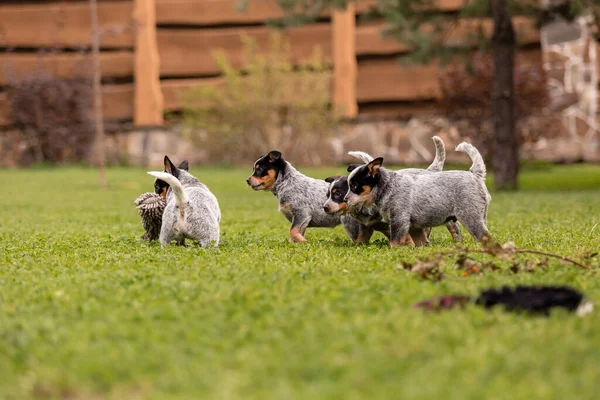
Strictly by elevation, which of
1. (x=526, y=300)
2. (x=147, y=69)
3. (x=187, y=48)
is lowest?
(x=526, y=300)

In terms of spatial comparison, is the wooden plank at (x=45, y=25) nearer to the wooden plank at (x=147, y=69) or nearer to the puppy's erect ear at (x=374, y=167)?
the wooden plank at (x=147, y=69)

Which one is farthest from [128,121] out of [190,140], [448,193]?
[448,193]

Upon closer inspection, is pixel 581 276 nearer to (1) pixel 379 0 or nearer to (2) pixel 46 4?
(1) pixel 379 0

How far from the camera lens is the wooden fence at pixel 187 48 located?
18781mm

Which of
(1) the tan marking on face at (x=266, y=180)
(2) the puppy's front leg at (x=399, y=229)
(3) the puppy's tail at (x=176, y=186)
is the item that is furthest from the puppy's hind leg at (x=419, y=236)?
(3) the puppy's tail at (x=176, y=186)

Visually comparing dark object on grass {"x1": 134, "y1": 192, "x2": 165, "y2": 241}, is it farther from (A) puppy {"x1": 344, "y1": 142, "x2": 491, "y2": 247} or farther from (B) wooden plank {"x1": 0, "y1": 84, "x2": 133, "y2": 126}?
(B) wooden plank {"x1": 0, "y1": 84, "x2": 133, "y2": 126}

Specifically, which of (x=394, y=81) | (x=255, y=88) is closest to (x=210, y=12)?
(x=255, y=88)

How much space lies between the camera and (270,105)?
64.6 ft

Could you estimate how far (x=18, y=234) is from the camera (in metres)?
7.96

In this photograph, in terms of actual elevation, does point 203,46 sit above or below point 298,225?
above

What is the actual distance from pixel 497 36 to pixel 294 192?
731 cm

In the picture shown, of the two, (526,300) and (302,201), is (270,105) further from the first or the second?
(526,300)

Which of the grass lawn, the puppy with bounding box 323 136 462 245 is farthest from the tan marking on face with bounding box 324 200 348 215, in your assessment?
the grass lawn

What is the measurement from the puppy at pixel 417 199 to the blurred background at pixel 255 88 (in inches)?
416
